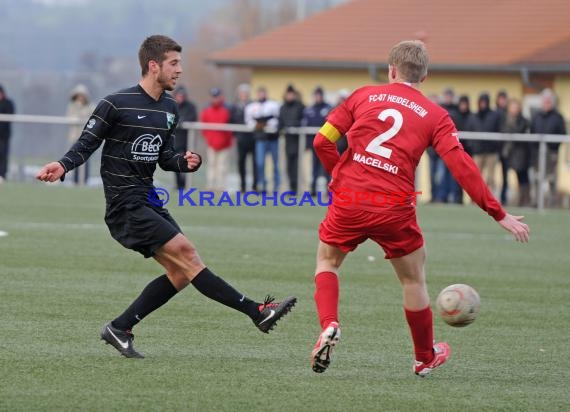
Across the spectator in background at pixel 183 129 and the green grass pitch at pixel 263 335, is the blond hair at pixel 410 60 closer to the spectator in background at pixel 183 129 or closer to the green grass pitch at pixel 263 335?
the green grass pitch at pixel 263 335

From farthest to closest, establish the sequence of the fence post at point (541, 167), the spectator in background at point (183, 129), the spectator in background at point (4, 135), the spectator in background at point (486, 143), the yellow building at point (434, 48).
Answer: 1. the yellow building at point (434, 48)
2. the spectator in background at point (4, 135)
3. the spectator in background at point (183, 129)
4. the spectator in background at point (486, 143)
5. the fence post at point (541, 167)

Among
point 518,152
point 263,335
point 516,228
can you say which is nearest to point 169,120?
point 263,335

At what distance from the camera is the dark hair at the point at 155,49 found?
7.59 meters

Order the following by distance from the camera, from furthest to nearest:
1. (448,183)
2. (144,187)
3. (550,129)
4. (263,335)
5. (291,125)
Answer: (291,125) → (448,183) → (550,129) → (263,335) → (144,187)

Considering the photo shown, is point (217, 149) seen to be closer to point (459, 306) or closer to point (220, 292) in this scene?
point (220, 292)

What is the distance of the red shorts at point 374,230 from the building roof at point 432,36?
908 inches

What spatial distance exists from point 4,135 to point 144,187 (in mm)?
18255

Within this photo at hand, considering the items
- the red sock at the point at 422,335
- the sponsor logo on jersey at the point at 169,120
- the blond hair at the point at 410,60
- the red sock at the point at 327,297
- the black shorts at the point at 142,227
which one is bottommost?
the red sock at the point at 422,335

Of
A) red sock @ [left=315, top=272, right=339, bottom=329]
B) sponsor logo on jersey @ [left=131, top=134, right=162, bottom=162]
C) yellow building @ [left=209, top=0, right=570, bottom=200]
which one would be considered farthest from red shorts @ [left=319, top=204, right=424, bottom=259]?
yellow building @ [left=209, top=0, right=570, bottom=200]

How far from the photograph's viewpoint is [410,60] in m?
7.09

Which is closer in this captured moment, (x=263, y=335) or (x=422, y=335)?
(x=422, y=335)

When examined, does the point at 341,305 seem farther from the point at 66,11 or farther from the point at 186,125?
the point at 66,11

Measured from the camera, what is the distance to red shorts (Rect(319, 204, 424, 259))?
7020 mm

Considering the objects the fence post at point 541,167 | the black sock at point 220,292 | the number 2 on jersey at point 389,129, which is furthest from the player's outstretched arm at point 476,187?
the fence post at point 541,167
